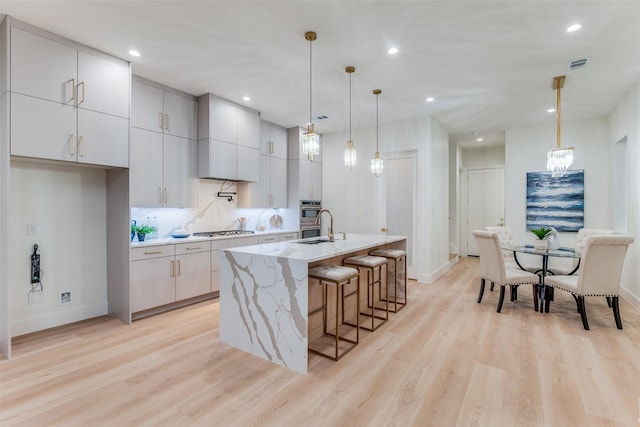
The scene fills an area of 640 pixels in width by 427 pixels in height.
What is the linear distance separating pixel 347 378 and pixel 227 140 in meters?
3.50

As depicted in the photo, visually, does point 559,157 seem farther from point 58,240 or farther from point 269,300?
point 58,240

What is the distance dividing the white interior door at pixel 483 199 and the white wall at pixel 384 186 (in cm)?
242

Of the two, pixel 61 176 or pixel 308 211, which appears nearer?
pixel 61 176

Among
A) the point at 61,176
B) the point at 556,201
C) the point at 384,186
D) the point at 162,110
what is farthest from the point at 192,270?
the point at 556,201

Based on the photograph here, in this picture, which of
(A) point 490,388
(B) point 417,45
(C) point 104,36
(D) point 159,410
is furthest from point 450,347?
(C) point 104,36

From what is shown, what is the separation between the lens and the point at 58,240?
3.23 meters

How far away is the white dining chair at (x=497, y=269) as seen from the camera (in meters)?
3.63

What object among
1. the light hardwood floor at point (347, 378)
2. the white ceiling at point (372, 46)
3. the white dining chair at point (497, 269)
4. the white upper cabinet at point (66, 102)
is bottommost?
the light hardwood floor at point (347, 378)

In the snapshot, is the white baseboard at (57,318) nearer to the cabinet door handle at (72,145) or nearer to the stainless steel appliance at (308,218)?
the cabinet door handle at (72,145)

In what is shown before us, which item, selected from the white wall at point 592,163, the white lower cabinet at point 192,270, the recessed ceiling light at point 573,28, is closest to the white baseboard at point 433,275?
the white wall at point 592,163

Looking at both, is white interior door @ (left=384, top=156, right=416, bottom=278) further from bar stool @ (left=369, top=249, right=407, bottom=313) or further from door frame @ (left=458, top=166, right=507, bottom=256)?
door frame @ (left=458, top=166, right=507, bottom=256)

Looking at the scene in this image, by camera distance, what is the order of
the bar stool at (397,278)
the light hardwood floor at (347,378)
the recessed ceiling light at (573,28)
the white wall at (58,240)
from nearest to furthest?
the light hardwood floor at (347,378), the recessed ceiling light at (573,28), the white wall at (58,240), the bar stool at (397,278)

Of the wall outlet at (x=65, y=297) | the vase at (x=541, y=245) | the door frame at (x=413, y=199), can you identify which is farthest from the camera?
the door frame at (x=413, y=199)

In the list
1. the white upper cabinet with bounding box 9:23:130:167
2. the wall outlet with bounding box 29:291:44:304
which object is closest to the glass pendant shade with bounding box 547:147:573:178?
the white upper cabinet with bounding box 9:23:130:167
